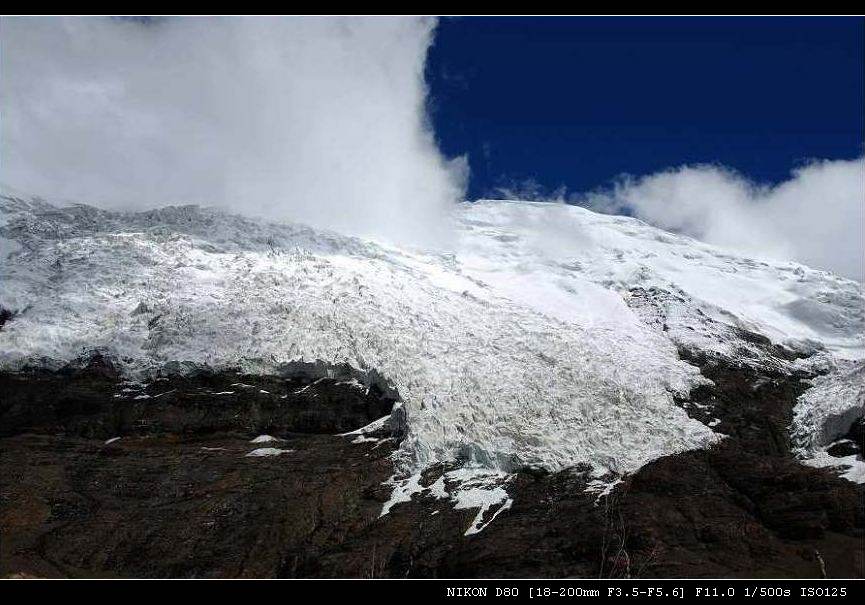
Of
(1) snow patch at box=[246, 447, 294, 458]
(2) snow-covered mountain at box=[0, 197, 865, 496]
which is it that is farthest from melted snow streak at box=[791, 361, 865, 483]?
(1) snow patch at box=[246, 447, 294, 458]

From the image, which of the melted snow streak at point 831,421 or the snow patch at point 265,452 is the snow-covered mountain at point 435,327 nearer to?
the melted snow streak at point 831,421

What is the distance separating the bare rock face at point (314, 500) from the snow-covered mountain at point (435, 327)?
2.07 metres

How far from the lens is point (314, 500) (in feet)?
113

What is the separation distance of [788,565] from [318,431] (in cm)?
2720

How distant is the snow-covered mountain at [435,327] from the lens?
4119 centimetres

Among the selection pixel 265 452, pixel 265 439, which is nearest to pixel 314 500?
pixel 265 452

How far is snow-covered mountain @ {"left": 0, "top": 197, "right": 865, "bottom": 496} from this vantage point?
41.2 meters

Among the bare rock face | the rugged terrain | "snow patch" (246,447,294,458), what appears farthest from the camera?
"snow patch" (246,447,294,458)

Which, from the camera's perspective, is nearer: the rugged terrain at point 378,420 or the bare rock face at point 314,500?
the bare rock face at point 314,500

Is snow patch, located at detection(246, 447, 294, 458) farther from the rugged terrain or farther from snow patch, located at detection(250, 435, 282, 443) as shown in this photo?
snow patch, located at detection(250, 435, 282, 443)

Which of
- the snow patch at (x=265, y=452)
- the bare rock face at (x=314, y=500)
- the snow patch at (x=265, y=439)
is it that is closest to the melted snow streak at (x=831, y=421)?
the bare rock face at (x=314, y=500)

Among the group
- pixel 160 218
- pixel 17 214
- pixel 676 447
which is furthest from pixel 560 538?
pixel 17 214

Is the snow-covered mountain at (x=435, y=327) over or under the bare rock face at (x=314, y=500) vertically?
over

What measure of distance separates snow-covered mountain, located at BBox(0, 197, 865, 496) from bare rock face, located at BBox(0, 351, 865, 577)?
6.81 feet
